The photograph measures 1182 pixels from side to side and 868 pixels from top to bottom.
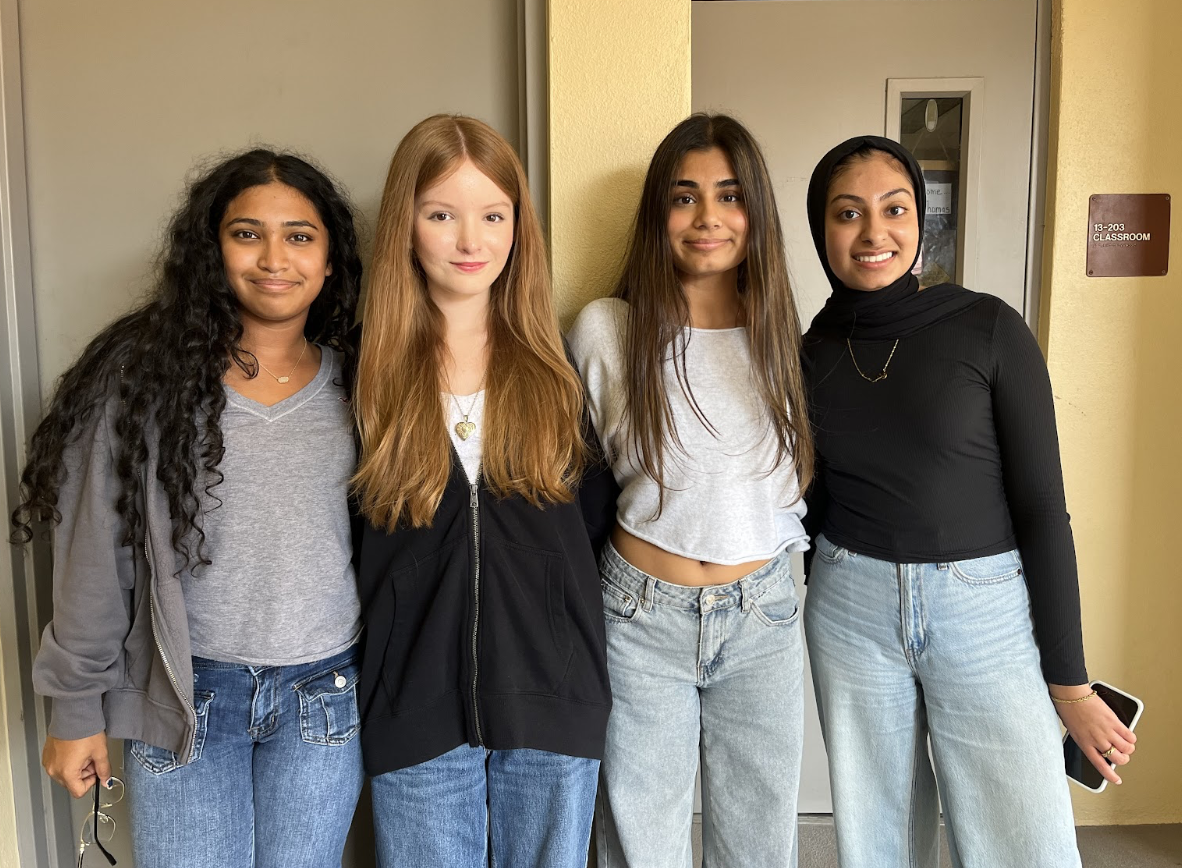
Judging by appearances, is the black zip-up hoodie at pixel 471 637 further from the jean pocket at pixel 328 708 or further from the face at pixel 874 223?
the face at pixel 874 223

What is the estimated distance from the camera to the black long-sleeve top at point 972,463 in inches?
53.3

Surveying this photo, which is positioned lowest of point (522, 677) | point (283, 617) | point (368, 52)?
point (522, 677)

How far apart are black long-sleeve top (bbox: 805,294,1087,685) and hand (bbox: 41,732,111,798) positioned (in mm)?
1318

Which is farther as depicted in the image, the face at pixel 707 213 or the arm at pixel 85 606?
the face at pixel 707 213

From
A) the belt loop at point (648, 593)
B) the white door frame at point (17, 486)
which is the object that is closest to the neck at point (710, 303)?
the belt loop at point (648, 593)

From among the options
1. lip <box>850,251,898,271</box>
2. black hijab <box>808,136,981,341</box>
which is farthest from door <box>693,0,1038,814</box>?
lip <box>850,251,898,271</box>

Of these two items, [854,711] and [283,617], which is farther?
[854,711]

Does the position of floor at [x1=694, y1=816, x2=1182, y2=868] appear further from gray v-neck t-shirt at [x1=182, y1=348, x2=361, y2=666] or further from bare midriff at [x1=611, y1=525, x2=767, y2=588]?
gray v-neck t-shirt at [x1=182, y1=348, x2=361, y2=666]

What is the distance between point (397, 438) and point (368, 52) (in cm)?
88

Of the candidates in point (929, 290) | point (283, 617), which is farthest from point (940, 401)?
point (283, 617)

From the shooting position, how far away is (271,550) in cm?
125

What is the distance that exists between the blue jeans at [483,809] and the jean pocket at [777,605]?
391mm

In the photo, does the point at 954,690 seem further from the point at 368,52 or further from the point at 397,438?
the point at 368,52

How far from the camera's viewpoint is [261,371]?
1344mm
